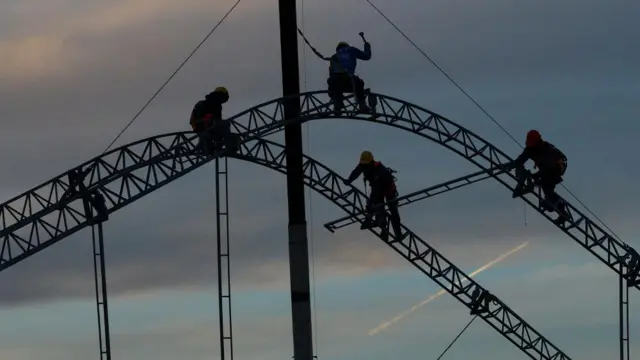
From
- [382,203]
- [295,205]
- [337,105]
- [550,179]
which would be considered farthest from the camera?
[295,205]

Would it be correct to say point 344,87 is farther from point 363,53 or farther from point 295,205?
point 295,205

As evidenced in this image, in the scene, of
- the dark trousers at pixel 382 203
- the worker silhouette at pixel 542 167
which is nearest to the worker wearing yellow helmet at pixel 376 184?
the dark trousers at pixel 382 203

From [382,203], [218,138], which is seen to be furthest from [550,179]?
[218,138]

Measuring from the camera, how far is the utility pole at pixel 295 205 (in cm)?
8250

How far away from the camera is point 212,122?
7812 centimetres

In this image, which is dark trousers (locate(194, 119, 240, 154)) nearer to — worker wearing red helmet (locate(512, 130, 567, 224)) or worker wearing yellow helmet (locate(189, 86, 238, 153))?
worker wearing yellow helmet (locate(189, 86, 238, 153))

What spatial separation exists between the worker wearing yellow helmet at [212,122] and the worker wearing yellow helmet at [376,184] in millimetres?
4910

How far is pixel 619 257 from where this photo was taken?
265 feet

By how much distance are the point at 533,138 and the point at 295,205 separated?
8358 millimetres

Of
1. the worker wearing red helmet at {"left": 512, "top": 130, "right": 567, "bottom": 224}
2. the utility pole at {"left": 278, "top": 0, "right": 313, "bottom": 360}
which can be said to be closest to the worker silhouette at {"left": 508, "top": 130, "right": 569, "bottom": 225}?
the worker wearing red helmet at {"left": 512, "top": 130, "right": 567, "bottom": 224}

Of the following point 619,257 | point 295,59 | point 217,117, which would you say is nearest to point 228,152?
point 217,117

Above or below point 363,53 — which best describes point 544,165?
below

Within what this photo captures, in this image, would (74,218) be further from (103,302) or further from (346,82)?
(346,82)

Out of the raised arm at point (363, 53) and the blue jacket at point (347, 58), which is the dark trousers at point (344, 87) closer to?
the blue jacket at point (347, 58)
